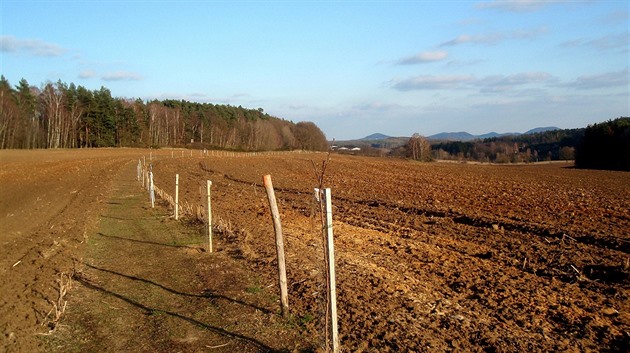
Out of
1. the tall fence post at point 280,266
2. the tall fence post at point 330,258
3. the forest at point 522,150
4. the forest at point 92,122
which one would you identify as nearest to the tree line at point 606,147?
the forest at point 522,150

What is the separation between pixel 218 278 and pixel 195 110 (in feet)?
376

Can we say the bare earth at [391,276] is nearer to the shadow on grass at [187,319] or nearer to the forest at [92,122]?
the shadow on grass at [187,319]

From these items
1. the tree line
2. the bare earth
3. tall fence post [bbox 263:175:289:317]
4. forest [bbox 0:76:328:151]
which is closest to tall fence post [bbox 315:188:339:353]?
the bare earth

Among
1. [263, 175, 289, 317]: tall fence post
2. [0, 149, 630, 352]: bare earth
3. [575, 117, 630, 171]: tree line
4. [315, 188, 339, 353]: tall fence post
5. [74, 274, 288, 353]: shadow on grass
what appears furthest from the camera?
[575, 117, 630, 171]: tree line

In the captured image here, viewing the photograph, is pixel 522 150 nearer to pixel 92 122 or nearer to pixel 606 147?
pixel 606 147

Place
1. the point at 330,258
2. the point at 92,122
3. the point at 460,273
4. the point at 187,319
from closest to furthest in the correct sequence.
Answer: the point at 330,258
the point at 187,319
the point at 460,273
the point at 92,122

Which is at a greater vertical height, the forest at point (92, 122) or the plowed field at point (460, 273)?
the forest at point (92, 122)

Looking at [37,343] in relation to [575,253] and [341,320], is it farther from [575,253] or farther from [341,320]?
[575,253]

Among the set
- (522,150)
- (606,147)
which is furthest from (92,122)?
(522,150)

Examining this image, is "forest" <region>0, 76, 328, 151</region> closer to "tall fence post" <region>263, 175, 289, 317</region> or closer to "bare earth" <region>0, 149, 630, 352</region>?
"bare earth" <region>0, 149, 630, 352</region>

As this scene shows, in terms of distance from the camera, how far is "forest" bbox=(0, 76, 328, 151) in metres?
74.4

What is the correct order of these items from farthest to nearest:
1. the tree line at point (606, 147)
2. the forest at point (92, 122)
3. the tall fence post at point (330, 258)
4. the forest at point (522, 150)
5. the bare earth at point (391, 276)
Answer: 1. the forest at point (522, 150)
2. the forest at point (92, 122)
3. the tree line at point (606, 147)
4. the bare earth at point (391, 276)
5. the tall fence post at point (330, 258)

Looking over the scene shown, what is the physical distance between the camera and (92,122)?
8194 centimetres

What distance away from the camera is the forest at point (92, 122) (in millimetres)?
74438
